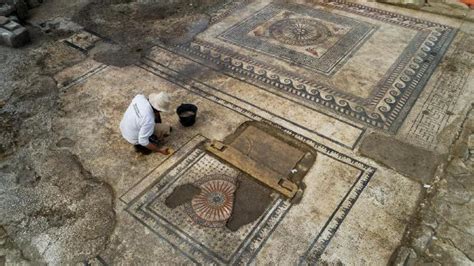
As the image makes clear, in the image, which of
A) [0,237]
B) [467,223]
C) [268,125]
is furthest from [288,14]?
[0,237]

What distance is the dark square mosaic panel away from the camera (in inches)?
218

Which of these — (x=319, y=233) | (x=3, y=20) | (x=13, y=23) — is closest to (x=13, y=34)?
(x=13, y=23)

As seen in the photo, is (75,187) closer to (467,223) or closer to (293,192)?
(293,192)

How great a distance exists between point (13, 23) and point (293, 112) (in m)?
4.77

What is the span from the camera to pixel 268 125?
4465mm

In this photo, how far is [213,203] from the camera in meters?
3.63

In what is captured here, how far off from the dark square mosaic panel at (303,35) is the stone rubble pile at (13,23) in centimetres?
313

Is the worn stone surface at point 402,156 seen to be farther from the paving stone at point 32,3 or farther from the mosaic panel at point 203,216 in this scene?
the paving stone at point 32,3

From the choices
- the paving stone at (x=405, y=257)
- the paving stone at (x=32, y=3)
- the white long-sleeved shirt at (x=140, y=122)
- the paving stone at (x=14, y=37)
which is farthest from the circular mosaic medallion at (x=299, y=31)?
the paving stone at (x=32, y=3)

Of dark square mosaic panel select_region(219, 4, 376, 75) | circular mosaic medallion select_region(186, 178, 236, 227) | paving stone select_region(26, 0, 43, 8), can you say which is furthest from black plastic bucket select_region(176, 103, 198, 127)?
paving stone select_region(26, 0, 43, 8)

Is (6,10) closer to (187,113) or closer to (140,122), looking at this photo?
(187,113)

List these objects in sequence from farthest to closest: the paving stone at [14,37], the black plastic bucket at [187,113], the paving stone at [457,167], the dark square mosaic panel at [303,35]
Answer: the paving stone at [14,37], the dark square mosaic panel at [303,35], the black plastic bucket at [187,113], the paving stone at [457,167]

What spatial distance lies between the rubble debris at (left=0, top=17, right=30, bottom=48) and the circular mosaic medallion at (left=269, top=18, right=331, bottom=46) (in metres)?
3.92

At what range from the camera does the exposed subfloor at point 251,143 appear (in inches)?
132
